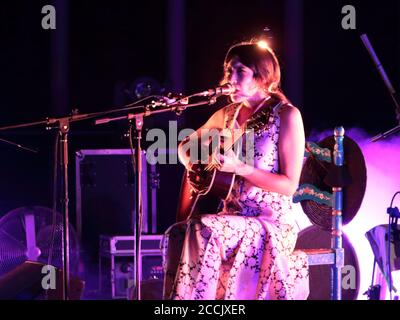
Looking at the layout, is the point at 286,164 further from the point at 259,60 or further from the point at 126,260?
the point at 126,260

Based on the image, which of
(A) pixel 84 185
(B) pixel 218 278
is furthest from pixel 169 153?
(B) pixel 218 278

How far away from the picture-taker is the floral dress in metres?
3.20

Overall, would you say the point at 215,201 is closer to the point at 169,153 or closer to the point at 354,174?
A: the point at 354,174

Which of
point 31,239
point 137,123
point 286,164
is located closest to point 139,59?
point 31,239

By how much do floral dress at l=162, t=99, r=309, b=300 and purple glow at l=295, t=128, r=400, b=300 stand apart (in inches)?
42.5

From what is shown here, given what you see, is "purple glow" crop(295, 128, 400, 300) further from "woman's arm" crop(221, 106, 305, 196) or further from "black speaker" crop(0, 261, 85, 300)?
"black speaker" crop(0, 261, 85, 300)

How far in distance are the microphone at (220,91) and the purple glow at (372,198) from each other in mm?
1269

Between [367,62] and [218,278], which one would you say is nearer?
[218,278]

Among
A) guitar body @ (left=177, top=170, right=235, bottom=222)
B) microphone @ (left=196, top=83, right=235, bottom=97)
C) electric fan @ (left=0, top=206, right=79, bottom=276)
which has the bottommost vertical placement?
electric fan @ (left=0, top=206, right=79, bottom=276)

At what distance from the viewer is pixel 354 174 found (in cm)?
391

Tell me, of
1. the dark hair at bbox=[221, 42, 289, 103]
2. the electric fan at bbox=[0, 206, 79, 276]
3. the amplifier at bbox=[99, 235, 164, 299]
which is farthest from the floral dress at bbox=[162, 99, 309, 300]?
the electric fan at bbox=[0, 206, 79, 276]

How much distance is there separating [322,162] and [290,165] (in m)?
0.45

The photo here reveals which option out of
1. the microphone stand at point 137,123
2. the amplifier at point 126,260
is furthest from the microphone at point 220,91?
the amplifier at point 126,260

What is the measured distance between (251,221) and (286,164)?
14.9 inches
